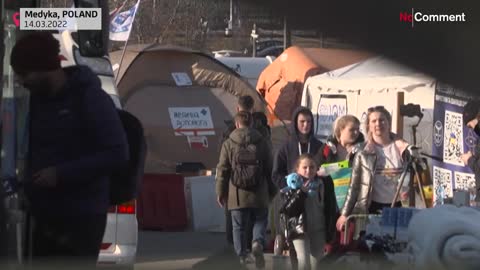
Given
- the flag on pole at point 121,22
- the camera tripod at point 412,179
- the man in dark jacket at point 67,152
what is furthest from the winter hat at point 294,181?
the man in dark jacket at point 67,152

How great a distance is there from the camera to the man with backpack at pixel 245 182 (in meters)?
6.63

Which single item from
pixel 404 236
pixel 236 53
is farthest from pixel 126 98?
pixel 404 236

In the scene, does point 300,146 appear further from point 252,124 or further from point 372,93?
point 372,93

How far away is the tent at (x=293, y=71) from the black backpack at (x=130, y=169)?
0.74m

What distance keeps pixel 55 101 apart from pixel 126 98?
659 mm

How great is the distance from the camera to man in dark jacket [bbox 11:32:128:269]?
5.11 m

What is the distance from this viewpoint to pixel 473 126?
5.63m

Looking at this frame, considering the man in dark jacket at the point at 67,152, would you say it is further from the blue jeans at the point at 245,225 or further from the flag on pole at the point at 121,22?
the blue jeans at the point at 245,225

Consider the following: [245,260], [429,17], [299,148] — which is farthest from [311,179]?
[429,17]

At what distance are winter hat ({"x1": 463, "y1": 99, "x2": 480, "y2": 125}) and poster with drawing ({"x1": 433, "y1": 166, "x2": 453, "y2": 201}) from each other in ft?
0.79

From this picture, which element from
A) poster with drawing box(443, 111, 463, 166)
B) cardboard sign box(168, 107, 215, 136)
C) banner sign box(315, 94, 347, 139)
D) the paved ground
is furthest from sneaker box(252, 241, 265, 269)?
poster with drawing box(443, 111, 463, 166)

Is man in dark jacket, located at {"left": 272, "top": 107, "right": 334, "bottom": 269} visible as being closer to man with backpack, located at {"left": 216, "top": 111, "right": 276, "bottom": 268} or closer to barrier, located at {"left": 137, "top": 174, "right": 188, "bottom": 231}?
man with backpack, located at {"left": 216, "top": 111, "right": 276, "bottom": 268}

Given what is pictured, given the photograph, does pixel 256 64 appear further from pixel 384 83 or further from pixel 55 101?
pixel 55 101

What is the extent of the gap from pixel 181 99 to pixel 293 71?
2.57 ft
